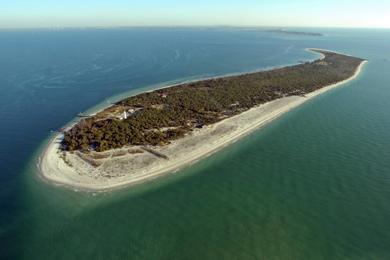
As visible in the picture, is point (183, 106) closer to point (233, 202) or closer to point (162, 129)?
point (162, 129)

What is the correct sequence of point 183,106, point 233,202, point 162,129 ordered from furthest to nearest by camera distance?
point 183,106 < point 162,129 < point 233,202

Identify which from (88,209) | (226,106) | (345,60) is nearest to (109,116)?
(226,106)

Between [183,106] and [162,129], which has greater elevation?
[183,106]

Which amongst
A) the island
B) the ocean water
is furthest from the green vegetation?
the ocean water

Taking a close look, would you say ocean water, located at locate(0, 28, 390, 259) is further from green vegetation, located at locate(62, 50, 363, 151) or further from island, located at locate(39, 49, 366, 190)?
green vegetation, located at locate(62, 50, 363, 151)

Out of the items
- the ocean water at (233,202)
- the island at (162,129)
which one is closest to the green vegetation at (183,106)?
the island at (162,129)

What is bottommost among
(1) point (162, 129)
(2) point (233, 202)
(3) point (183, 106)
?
(2) point (233, 202)

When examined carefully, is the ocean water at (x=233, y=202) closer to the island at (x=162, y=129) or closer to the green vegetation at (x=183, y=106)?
the island at (x=162, y=129)

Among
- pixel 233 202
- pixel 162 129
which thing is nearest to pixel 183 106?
pixel 162 129
